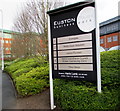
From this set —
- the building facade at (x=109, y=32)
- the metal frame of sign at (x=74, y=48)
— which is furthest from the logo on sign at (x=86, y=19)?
the building facade at (x=109, y=32)

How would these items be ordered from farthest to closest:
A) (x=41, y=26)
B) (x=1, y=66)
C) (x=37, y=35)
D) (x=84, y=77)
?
(x=1, y=66), (x=37, y=35), (x=41, y=26), (x=84, y=77)

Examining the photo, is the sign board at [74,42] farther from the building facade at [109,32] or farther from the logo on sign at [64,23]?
the building facade at [109,32]

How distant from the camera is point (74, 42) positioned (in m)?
2.42

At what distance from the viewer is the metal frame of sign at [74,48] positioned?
2.16 m

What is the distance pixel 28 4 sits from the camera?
17.8 ft

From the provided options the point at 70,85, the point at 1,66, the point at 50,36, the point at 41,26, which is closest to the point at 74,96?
the point at 70,85

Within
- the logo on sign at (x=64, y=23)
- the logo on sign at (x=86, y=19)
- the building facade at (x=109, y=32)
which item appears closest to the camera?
the logo on sign at (x=86, y=19)

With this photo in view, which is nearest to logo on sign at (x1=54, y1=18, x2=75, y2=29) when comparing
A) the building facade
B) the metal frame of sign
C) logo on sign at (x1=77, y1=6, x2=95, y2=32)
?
the metal frame of sign

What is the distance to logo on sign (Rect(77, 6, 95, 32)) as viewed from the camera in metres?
2.15

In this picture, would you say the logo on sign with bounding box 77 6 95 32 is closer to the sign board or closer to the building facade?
the sign board

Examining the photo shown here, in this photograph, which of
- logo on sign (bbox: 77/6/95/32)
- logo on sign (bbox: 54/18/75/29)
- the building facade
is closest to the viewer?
logo on sign (bbox: 77/6/95/32)

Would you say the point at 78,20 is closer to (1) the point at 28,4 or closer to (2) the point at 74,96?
(2) the point at 74,96

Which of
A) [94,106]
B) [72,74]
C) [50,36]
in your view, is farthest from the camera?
[50,36]

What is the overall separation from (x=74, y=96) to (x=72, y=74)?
0.57 m
